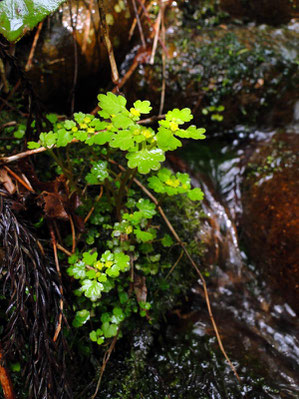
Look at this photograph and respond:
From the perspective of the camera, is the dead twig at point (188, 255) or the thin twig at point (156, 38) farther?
the thin twig at point (156, 38)

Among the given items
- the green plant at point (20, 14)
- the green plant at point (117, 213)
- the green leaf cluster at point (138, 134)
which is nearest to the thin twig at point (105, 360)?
the green plant at point (117, 213)

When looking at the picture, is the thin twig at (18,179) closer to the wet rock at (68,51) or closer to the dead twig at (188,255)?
the dead twig at (188,255)

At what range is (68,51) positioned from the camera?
2430 millimetres

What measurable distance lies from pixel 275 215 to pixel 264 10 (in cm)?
245

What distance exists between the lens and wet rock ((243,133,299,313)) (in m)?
2.25

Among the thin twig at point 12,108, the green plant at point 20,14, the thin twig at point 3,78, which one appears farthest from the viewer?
the thin twig at point 12,108

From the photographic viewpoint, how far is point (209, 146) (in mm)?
3115

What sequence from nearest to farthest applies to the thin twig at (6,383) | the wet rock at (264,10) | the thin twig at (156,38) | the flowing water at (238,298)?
the thin twig at (6,383) → the flowing water at (238,298) → the thin twig at (156,38) → the wet rock at (264,10)

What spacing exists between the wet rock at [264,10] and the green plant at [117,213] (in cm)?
250

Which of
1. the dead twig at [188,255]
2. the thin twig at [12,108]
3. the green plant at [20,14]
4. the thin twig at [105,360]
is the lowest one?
the thin twig at [105,360]

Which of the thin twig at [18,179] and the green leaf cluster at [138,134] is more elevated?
the green leaf cluster at [138,134]

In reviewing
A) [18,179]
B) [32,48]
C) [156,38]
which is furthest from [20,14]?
[156,38]

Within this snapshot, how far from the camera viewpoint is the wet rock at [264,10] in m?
3.58

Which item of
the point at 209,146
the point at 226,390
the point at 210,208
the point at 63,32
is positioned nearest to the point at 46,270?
the point at 226,390
